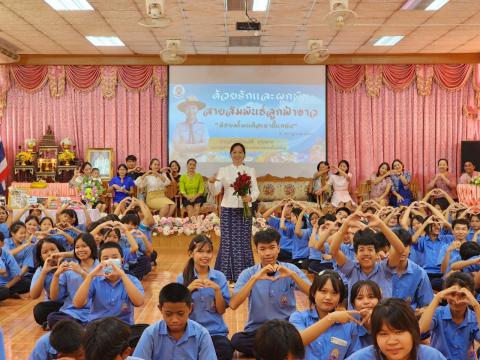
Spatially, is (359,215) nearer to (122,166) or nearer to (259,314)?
(259,314)

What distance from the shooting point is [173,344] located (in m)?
2.33

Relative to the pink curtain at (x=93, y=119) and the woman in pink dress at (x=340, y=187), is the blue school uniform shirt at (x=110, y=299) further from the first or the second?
the pink curtain at (x=93, y=119)

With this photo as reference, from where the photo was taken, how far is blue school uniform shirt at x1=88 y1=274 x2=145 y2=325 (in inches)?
125

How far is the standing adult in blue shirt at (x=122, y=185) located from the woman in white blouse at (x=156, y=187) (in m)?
0.24

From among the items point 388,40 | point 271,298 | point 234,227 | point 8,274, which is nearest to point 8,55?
point 8,274

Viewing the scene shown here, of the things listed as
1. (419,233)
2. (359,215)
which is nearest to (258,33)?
(419,233)

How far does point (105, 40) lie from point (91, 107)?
5.62ft

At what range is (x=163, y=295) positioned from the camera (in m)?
2.38

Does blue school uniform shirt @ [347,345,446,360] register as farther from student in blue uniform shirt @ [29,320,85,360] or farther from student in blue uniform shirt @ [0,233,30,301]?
student in blue uniform shirt @ [0,233,30,301]

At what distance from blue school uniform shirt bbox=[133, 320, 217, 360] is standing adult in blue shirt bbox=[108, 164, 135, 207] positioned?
687cm

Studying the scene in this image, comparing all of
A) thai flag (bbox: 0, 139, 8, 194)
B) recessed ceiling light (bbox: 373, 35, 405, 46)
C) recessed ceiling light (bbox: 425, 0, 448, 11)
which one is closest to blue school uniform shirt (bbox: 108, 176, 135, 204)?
thai flag (bbox: 0, 139, 8, 194)

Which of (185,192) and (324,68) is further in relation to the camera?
(324,68)

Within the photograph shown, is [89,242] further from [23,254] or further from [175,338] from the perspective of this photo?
[23,254]

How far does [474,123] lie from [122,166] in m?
6.59
